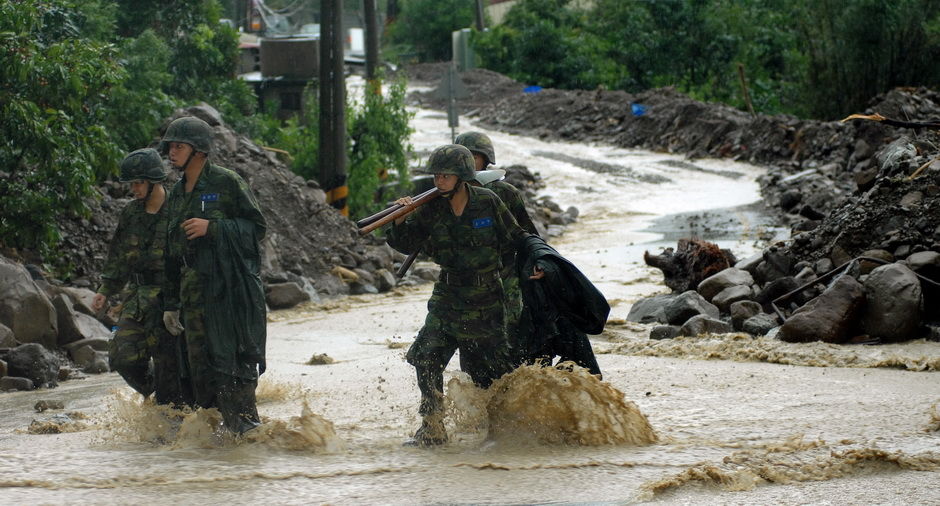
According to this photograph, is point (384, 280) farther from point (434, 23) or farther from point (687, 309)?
point (434, 23)

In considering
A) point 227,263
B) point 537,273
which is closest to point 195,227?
point 227,263

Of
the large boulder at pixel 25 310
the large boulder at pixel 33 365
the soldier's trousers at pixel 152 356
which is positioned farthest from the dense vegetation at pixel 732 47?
the soldier's trousers at pixel 152 356

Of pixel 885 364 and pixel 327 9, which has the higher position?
pixel 327 9

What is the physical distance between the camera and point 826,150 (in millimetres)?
24500

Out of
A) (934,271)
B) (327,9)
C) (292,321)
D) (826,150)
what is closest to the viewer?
(934,271)

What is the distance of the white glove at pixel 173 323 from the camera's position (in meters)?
6.52

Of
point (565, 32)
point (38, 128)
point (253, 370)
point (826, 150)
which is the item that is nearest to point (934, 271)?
point (253, 370)

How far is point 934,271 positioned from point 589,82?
32327mm

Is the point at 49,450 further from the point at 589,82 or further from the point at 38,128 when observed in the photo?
the point at 589,82

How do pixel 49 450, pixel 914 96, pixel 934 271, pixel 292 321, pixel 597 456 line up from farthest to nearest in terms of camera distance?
pixel 914 96
pixel 292 321
pixel 934 271
pixel 49 450
pixel 597 456

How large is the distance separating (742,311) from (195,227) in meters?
5.73

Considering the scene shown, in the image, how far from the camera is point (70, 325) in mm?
10445

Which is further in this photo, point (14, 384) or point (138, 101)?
point (138, 101)

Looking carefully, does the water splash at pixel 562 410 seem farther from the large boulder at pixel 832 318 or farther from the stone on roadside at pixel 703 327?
the stone on roadside at pixel 703 327
